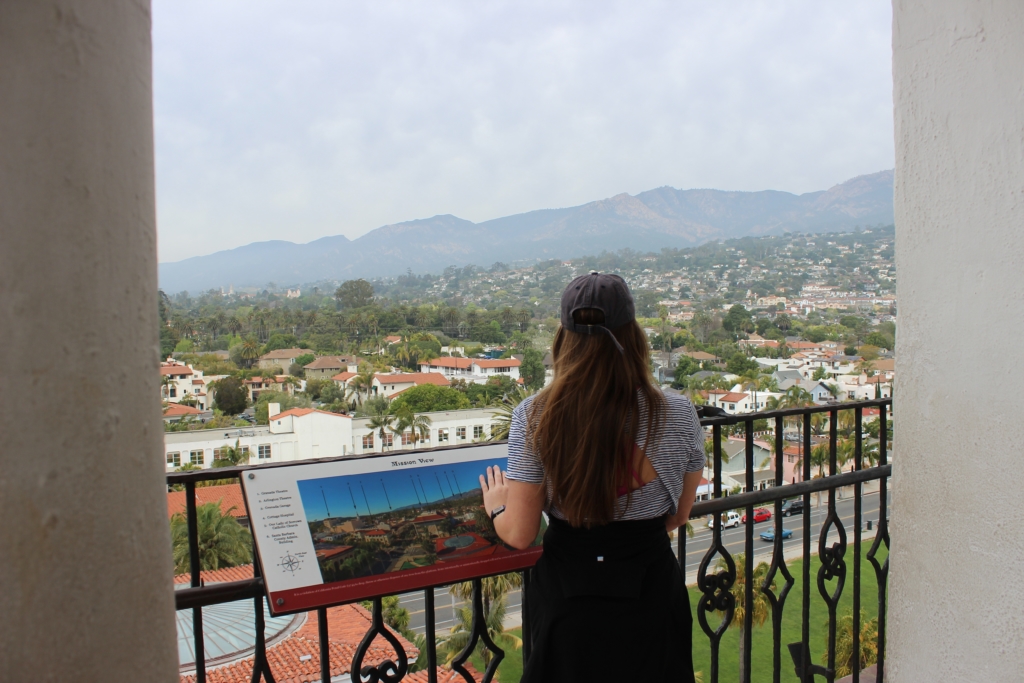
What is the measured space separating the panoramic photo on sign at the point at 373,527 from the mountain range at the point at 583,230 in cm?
133

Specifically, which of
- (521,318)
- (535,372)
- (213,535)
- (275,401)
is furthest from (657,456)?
(275,401)

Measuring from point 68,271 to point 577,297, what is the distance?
3.32 feet

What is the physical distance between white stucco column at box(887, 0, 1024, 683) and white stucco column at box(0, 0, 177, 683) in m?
2.04

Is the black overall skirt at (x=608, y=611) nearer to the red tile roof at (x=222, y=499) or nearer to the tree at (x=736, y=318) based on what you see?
the red tile roof at (x=222, y=499)

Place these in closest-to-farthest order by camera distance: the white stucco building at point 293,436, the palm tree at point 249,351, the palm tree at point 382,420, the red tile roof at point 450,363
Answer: the red tile roof at point 450,363 → the white stucco building at point 293,436 → the palm tree at point 382,420 → the palm tree at point 249,351

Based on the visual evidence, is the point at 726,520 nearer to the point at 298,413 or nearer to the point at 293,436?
the point at 293,436

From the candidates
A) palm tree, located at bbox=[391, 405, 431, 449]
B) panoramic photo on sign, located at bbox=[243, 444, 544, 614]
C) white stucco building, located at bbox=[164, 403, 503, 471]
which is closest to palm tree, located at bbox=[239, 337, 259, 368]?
white stucco building, located at bbox=[164, 403, 503, 471]

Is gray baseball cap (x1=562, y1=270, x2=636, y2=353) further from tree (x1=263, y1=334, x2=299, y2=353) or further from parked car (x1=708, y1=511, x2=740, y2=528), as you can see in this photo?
tree (x1=263, y1=334, x2=299, y2=353)

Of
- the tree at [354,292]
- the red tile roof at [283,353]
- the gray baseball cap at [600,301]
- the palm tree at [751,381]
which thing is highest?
the tree at [354,292]

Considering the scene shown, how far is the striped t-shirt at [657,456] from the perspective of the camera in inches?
61.7

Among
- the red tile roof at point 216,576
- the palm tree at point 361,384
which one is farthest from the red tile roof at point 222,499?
the palm tree at point 361,384

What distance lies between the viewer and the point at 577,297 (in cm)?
161

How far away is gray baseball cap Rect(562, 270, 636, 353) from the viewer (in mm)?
Answer: 1595

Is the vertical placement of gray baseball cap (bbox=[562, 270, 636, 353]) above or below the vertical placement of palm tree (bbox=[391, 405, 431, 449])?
above
